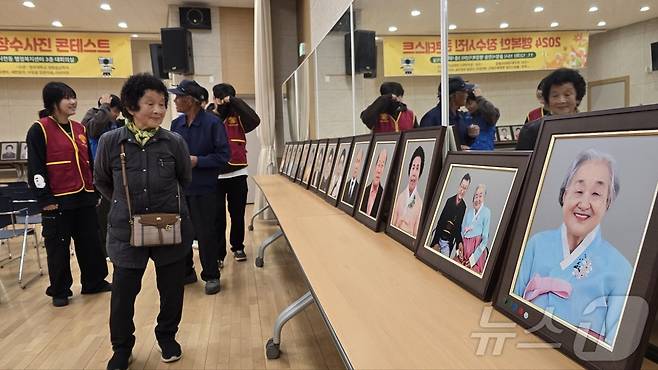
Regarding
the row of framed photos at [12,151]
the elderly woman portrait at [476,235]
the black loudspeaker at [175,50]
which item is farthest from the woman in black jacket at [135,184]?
the row of framed photos at [12,151]

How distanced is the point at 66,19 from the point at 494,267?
8961mm

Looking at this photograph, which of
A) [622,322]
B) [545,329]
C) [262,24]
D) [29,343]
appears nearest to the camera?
[622,322]

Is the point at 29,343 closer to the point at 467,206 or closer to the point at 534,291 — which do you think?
the point at 467,206

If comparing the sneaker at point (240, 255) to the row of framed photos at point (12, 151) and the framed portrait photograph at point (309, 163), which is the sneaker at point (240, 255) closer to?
the framed portrait photograph at point (309, 163)

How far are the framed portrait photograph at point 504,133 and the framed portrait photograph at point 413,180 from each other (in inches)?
7.8

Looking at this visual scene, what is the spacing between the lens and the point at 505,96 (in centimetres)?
135

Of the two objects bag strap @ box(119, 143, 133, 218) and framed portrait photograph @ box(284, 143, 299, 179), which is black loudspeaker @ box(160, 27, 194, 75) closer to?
A: framed portrait photograph @ box(284, 143, 299, 179)

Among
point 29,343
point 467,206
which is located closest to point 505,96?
point 467,206

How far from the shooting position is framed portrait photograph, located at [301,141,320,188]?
3.30 m

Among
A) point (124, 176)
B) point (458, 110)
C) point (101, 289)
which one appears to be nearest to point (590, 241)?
point (458, 110)

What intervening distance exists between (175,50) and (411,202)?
20.6ft

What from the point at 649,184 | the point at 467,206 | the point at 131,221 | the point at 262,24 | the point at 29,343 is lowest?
the point at 29,343

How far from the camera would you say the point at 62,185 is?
2730mm

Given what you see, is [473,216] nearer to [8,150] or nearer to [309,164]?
[309,164]
